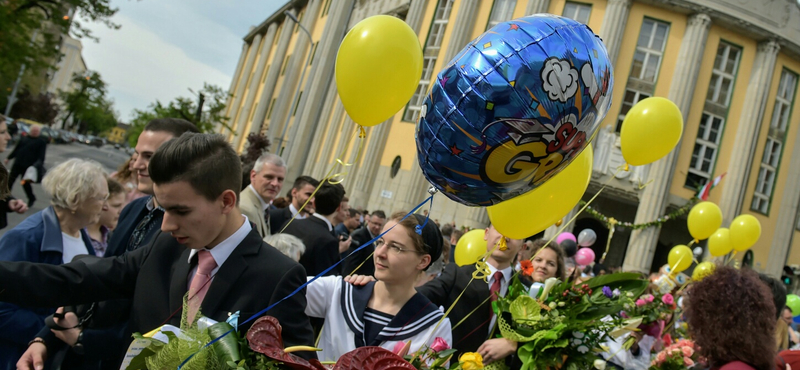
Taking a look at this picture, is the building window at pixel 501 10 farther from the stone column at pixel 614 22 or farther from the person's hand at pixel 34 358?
the person's hand at pixel 34 358

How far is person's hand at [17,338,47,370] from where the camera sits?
243 cm


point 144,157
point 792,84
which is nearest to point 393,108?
point 144,157

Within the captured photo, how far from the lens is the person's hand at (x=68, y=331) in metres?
2.48

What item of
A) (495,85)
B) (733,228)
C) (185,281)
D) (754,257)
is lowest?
(185,281)

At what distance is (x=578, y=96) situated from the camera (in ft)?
7.50

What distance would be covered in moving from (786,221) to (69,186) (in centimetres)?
2717

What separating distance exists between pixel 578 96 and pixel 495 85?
36cm

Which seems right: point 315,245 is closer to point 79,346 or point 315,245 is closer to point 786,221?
point 79,346

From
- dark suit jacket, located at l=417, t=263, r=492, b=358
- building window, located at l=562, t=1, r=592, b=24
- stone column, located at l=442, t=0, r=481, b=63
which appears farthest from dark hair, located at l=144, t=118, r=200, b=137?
building window, located at l=562, t=1, r=592, b=24

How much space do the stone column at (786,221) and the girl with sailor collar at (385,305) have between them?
25009 mm

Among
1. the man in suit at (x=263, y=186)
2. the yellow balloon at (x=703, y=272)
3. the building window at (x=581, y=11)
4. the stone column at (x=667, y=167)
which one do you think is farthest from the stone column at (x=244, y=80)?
the man in suit at (x=263, y=186)

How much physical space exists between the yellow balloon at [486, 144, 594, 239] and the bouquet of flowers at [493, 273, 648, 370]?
1.18ft

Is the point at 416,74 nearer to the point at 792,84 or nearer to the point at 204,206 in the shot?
the point at 204,206

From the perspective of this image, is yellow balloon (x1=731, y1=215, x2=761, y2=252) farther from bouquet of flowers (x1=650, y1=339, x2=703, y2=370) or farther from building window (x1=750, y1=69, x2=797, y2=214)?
building window (x1=750, y1=69, x2=797, y2=214)
